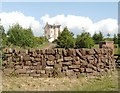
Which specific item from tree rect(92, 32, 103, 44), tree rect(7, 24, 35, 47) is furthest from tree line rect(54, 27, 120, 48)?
tree rect(92, 32, 103, 44)

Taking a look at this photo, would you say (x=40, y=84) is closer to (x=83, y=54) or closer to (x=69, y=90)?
(x=69, y=90)

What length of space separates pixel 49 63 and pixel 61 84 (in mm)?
1600

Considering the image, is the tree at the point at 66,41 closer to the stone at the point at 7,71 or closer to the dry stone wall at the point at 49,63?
the dry stone wall at the point at 49,63

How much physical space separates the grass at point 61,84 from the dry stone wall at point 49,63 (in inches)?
17.3

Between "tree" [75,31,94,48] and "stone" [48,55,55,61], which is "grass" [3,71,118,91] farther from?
"tree" [75,31,94,48]

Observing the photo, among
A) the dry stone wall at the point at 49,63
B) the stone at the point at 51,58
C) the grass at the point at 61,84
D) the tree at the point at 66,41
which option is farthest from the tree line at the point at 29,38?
the grass at the point at 61,84

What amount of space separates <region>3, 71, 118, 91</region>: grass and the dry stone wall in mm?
440

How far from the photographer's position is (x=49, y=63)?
→ 12.5m

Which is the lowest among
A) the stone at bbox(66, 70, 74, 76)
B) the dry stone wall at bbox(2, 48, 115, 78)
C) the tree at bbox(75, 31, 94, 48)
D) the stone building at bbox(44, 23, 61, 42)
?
the stone at bbox(66, 70, 74, 76)

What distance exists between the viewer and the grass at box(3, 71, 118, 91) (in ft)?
34.4

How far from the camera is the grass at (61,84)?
1049 cm

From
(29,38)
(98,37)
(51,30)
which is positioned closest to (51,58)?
(29,38)

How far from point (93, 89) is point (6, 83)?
3179 mm

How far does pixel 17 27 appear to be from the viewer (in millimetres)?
38688
